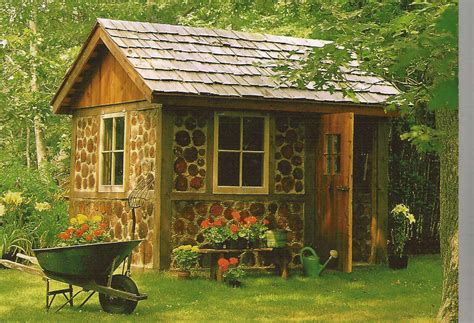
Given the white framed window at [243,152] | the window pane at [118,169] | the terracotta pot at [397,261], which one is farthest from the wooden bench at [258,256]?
the window pane at [118,169]

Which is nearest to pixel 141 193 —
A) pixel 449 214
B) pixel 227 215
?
pixel 227 215

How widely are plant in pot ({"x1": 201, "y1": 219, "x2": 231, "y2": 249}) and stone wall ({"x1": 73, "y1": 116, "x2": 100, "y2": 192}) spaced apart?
2549mm

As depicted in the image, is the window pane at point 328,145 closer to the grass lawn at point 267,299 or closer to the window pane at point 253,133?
the window pane at point 253,133

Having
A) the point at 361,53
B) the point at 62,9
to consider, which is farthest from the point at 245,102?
the point at 62,9

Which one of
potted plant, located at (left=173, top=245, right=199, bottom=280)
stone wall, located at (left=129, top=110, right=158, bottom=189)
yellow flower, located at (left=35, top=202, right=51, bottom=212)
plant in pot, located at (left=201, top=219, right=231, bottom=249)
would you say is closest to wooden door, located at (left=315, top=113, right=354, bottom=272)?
plant in pot, located at (left=201, top=219, right=231, bottom=249)

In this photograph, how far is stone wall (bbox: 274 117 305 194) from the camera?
10289mm

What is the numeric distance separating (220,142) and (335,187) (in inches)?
60.5

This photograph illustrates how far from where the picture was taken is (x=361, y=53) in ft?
22.6

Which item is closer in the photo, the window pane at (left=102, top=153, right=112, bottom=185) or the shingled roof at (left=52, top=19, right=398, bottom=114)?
the shingled roof at (left=52, top=19, right=398, bottom=114)

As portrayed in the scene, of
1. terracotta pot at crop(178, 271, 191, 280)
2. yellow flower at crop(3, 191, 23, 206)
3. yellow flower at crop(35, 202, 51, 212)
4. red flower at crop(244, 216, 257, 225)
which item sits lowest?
terracotta pot at crop(178, 271, 191, 280)

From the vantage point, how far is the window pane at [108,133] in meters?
11.0

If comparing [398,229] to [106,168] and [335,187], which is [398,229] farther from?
[106,168]

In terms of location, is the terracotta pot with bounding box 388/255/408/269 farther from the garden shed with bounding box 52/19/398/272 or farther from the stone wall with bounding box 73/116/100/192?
the stone wall with bounding box 73/116/100/192

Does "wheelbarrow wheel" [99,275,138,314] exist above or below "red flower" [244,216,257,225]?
below
